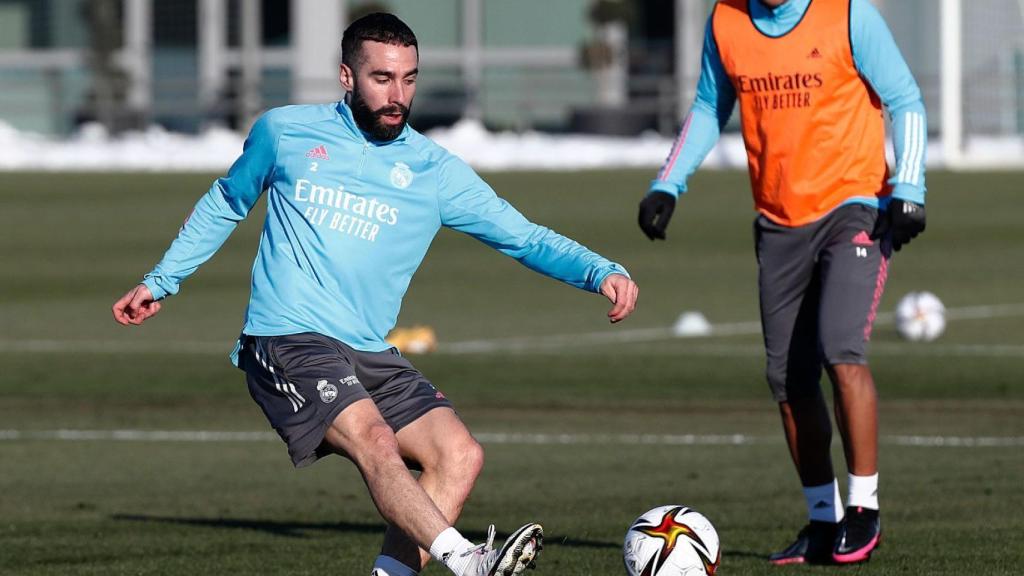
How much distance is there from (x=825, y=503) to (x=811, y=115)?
1.53 meters

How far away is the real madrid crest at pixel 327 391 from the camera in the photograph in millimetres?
6453

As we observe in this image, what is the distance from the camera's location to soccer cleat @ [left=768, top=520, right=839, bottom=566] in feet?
25.5

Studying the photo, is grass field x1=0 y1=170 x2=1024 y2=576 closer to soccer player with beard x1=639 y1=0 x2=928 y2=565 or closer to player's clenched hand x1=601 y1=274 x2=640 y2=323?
soccer player with beard x1=639 y1=0 x2=928 y2=565

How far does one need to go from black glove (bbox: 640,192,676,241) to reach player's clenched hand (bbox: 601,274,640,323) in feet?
4.85

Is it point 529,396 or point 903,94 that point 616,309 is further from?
point 529,396

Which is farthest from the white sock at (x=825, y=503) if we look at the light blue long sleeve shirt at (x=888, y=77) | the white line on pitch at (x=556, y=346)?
the white line on pitch at (x=556, y=346)

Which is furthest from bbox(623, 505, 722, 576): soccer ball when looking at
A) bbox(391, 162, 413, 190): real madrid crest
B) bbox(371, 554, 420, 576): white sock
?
bbox(391, 162, 413, 190): real madrid crest

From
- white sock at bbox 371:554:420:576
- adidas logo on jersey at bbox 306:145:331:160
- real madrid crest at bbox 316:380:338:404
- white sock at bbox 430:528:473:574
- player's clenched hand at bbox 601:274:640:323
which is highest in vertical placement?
adidas logo on jersey at bbox 306:145:331:160

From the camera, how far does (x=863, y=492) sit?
7797mm

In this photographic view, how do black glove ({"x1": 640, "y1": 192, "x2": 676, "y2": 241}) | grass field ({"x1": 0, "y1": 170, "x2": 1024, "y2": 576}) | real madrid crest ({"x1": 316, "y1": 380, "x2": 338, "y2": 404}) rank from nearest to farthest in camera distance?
real madrid crest ({"x1": 316, "y1": 380, "x2": 338, "y2": 404})
black glove ({"x1": 640, "y1": 192, "x2": 676, "y2": 241})
grass field ({"x1": 0, "y1": 170, "x2": 1024, "y2": 576})

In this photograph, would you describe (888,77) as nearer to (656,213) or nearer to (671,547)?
(656,213)

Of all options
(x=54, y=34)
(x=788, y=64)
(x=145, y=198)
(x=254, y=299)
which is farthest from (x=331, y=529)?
(x=54, y=34)

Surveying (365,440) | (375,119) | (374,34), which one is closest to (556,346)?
(375,119)

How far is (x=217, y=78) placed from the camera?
50781mm
